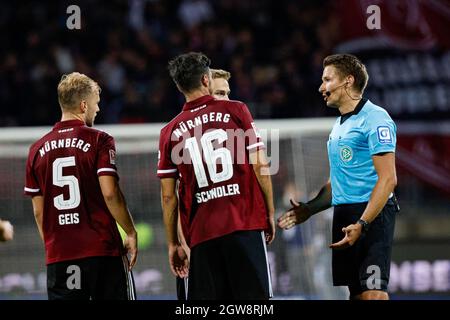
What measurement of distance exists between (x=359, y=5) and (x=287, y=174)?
2.50 m

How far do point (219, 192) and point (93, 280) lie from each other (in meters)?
0.95

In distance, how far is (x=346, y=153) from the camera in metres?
5.72

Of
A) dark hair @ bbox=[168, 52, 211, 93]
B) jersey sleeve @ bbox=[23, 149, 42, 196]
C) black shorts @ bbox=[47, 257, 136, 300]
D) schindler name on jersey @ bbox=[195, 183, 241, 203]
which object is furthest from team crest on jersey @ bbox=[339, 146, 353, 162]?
jersey sleeve @ bbox=[23, 149, 42, 196]

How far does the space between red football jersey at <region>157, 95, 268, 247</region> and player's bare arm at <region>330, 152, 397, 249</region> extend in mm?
484

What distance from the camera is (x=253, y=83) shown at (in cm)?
1337

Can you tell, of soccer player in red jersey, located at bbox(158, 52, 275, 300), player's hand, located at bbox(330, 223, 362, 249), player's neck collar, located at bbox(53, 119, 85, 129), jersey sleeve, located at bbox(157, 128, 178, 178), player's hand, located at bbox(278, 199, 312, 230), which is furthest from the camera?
player's hand, located at bbox(278, 199, 312, 230)

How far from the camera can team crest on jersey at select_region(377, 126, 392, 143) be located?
18.2 ft

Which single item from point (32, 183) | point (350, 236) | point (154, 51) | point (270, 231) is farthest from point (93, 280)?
point (154, 51)

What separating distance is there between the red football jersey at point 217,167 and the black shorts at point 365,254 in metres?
0.51

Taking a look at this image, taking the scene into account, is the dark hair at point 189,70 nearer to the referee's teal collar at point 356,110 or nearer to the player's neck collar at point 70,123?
the player's neck collar at point 70,123

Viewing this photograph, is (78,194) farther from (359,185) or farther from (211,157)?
(359,185)

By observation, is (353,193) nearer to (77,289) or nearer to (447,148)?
Result: (77,289)

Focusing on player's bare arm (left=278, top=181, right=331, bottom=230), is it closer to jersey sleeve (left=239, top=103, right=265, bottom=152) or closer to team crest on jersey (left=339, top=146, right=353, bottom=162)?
team crest on jersey (left=339, top=146, right=353, bottom=162)

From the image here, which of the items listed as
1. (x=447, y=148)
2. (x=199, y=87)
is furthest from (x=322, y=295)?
(x=199, y=87)
